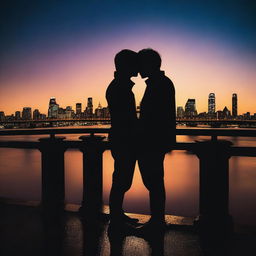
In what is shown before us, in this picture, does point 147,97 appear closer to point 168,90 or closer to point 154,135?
point 168,90

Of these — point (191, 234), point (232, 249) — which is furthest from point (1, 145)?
point (232, 249)

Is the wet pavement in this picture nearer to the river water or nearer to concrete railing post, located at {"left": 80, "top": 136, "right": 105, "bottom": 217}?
concrete railing post, located at {"left": 80, "top": 136, "right": 105, "bottom": 217}

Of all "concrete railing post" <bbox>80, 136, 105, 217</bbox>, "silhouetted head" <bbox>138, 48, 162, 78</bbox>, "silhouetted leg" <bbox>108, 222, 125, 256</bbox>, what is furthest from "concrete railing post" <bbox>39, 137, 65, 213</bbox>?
"silhouetted head" <bbox>138, 48, 162, 78</bbox>

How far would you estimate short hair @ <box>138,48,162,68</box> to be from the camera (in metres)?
2.15

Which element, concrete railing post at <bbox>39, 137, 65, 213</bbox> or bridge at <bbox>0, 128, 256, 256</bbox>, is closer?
bridge at <bbox>0, 128, 256, 256</bbox>

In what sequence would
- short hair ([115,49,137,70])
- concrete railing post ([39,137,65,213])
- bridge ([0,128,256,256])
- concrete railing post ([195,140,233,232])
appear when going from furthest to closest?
concrete railing post ([39,137,65,213]) → concrete railing post ([195,140,233,232]) → short hair ([115,49,137,70]) → bridge ([0,128,256,256])

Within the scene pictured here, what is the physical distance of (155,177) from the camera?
222 cm

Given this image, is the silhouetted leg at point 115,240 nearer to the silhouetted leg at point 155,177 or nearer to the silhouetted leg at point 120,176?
the silhouetted leg at point 120,176

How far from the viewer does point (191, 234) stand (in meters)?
2.32

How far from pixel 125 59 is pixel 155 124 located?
27.2 inches

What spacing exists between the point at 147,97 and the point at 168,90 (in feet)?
0.66

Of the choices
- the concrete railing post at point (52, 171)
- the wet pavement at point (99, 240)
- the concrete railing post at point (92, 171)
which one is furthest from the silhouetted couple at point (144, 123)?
the concrete railing post at point (52, 171)

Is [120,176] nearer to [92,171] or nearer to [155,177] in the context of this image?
[155,177]

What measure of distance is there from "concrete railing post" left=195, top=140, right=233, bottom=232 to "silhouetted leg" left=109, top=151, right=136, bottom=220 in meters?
0.77
